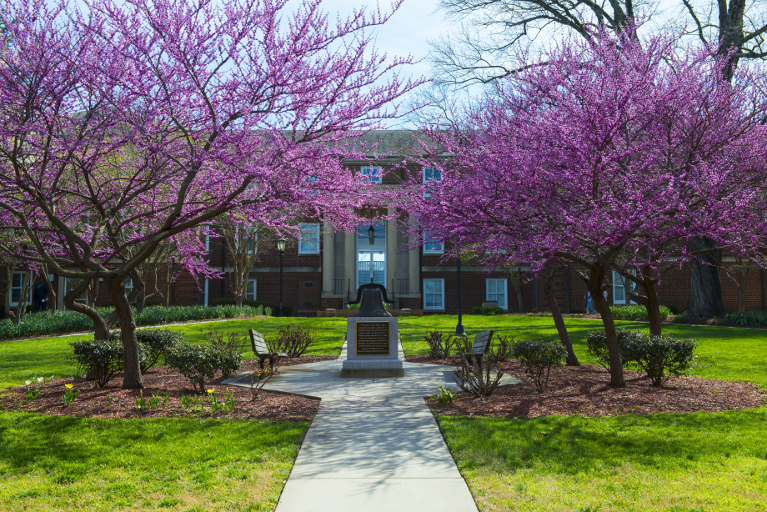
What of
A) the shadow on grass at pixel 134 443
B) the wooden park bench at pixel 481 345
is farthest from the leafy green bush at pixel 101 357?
the wooden park bench at pixel 481 345

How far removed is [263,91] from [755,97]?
9.71 meters

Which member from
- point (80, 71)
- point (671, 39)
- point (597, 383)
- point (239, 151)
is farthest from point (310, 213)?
point (671, 39)

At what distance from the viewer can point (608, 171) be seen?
26.6 feet

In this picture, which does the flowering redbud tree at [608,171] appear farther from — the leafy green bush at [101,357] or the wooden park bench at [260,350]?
the leafy green bush at [101,357]

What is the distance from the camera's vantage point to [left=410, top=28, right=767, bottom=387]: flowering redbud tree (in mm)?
8055

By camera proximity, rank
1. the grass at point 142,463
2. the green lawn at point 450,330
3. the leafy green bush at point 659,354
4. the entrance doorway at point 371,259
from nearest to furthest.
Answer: the grass at point 142,463, the leafy green bush at point 659,354, the green lawn at point 450,330, the entrance doorway at point 371,259

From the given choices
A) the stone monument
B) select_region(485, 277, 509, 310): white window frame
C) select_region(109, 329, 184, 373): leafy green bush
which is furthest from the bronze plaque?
select_region(485, 277, 509, 310): white window frame

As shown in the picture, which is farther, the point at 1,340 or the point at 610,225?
the point at 1,340

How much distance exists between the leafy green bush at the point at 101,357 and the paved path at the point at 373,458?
2462mm

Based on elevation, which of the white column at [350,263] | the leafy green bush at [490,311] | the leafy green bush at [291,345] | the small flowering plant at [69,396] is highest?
the white column at [350,263]

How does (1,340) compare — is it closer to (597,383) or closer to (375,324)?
(375,324)

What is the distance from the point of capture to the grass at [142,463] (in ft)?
15.6

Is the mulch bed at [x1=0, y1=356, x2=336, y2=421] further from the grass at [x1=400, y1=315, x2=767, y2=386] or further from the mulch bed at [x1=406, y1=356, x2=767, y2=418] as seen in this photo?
the grass at [x1=400, y1=315, x2=767, y2=386]

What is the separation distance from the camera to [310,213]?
10219 mm
